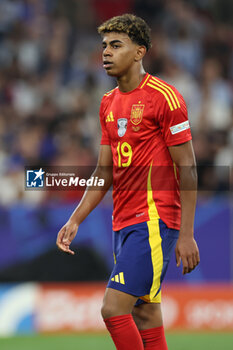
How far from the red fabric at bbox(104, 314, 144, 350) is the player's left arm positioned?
437mm

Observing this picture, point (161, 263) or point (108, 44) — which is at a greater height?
point (108, 44)

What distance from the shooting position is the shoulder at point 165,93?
13.0 ft

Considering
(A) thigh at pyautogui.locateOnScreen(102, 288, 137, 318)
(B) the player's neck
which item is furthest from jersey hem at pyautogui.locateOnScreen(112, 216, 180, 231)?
(B) the player's neck

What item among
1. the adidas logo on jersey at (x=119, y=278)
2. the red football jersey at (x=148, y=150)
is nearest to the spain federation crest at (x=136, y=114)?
the red football jersey at (x=148, y=150)

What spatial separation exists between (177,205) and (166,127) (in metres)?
0.48

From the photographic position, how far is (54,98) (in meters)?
10.1

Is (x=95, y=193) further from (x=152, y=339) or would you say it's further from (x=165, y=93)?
(x=152, y=339)

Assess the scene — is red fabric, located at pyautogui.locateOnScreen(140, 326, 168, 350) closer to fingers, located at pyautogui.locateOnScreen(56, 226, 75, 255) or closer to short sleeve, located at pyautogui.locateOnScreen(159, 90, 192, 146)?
fingers, located at pyautogui.locateOnScreen(56, 226, 75, 255)

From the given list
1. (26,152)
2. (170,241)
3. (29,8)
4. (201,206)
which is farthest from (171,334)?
(29,8)

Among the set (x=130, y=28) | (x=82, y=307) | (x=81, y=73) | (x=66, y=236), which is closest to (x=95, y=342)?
(x=82, y=307)

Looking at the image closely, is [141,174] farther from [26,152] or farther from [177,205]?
[26,152]

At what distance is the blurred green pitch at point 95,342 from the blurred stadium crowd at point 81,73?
5.38ft

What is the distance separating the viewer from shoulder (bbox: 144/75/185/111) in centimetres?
396

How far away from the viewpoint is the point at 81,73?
35.3 ft
